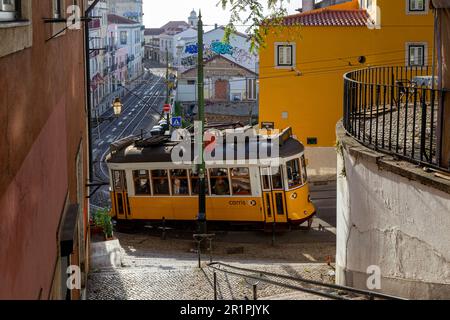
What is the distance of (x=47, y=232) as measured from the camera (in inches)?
216

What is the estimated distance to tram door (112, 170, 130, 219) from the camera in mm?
18031

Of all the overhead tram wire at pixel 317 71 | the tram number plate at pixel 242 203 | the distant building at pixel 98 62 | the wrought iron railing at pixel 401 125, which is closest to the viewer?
the wrought iron railing at pixel 401 125

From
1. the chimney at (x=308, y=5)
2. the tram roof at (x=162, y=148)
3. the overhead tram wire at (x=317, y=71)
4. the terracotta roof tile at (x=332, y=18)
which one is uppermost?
the chimney at (x=308, y=5)

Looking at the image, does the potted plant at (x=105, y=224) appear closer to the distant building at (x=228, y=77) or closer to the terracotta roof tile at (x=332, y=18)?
the terracotta roof tile at (x=332, y=18)

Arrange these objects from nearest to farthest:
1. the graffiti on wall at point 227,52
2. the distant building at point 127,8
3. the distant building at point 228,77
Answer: the graffiti on wall at point 227,52, the distant building at point 228,77, the distant building at point 127,8

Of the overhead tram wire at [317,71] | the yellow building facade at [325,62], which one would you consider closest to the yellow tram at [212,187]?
the yellow building facade at [325,62]

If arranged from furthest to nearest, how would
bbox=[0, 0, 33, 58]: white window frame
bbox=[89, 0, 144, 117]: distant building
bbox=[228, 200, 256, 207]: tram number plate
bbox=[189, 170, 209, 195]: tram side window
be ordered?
bbox=[89, 0, 144, 117]: distant building < bbox=[189, 170, 209, 195]: tram side window < bbox=[228, 200, 256, 207]: tram number plate < bbox=[0, 0, 33, 58]: white window frame

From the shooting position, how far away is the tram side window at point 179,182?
17.4 meters

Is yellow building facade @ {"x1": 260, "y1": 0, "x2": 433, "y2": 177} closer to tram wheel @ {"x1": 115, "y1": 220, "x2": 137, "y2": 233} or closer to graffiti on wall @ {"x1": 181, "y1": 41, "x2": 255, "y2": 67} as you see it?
tram wheel @ {"x1": 115, "y1": 220, "x2": 137, "y2": 233}

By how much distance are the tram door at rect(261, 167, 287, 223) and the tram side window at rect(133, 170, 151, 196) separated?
2935 millimetres

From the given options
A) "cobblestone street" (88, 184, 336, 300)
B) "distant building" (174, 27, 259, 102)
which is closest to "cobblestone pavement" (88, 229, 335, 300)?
"cobblestone street" (88, 184, 336, 300)

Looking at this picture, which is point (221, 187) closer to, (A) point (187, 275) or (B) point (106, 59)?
(A) point (187, 275)

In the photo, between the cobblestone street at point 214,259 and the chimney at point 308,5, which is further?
the chimney at point 308,5

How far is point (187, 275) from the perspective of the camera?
11.5 metres
